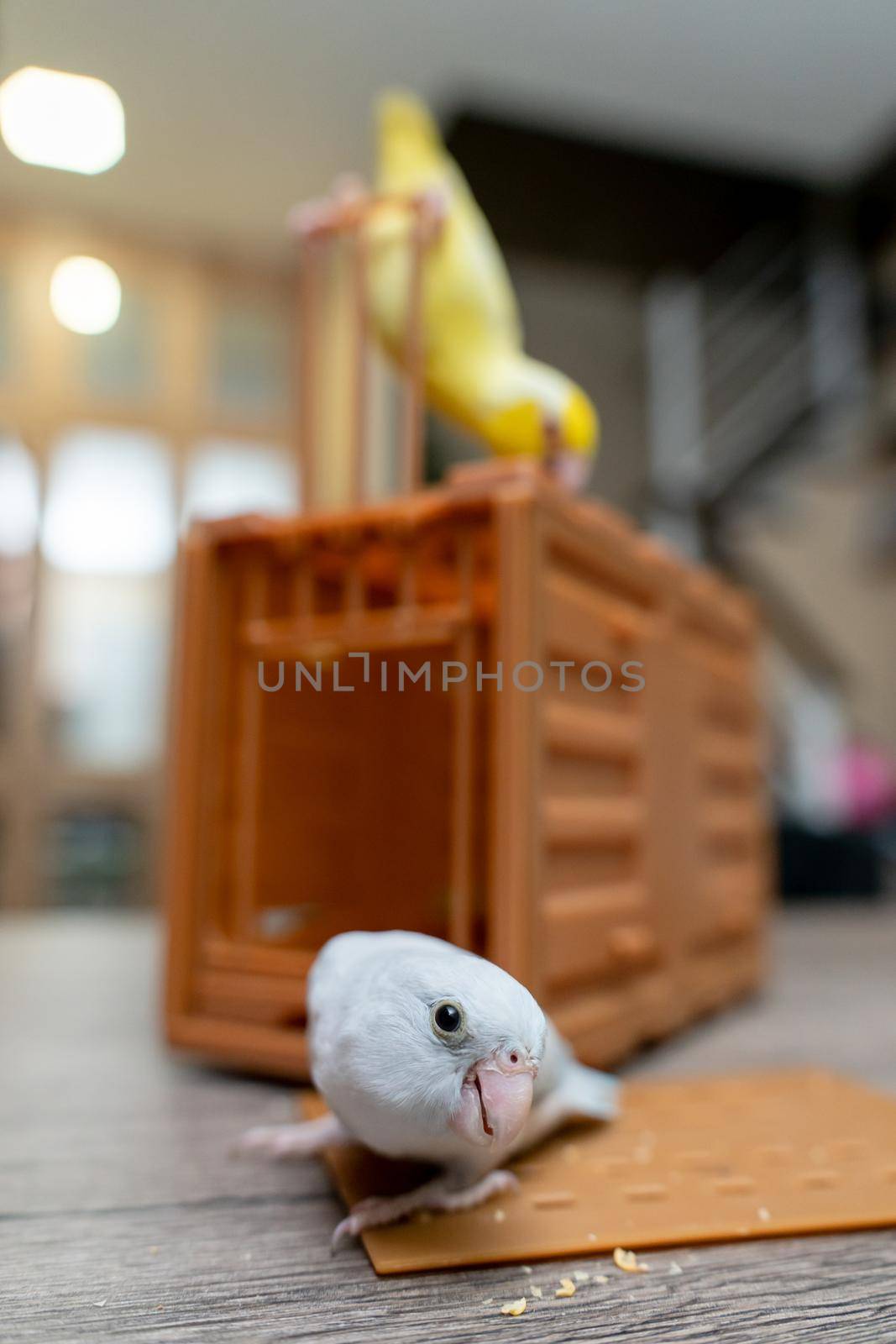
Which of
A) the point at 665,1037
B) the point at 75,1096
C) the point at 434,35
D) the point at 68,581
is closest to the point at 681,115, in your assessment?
the point at 434,35

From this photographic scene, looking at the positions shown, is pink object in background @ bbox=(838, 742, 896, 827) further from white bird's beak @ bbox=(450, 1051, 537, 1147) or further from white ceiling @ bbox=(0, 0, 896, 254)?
white bird's beak @ bbox=(450, 1051, 537, 1147)

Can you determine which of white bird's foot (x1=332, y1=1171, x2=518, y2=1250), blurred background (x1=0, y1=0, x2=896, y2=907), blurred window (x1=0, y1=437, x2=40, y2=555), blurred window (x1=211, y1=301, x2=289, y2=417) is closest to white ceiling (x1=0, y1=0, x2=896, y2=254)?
blurred background (x1=0, y1=0, x2=896, y2=907)

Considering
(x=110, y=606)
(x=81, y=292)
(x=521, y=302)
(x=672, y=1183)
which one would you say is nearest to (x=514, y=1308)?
(x=672, y=1183)

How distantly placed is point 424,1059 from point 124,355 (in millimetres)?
1818

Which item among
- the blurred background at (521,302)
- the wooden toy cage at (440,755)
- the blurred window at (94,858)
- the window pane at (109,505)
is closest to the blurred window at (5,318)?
the blurred background at (521,302)

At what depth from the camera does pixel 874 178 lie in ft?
3.89

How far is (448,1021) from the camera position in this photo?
45cm

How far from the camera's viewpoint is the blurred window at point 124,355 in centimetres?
162

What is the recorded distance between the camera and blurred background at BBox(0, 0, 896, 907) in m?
0.79

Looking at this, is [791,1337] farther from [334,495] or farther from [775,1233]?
[334,495]

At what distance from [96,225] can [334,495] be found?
1.09ft

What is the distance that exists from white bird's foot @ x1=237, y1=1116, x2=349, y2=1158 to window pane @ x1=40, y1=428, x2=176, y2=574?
192 cm

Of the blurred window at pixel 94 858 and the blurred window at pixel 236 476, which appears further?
the blurred window at pixel 236 476

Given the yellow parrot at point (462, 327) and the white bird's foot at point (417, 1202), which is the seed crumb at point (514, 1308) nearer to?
the white bird's foot at point (417, 1202)
